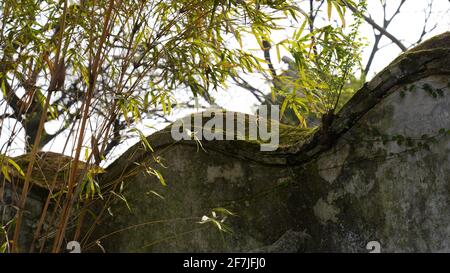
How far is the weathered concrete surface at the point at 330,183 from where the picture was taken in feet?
10.0

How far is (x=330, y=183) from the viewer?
3.35 m

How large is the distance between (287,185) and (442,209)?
795mm

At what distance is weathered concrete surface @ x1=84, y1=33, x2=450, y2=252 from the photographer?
120 inches

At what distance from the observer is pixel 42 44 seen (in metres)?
3.03

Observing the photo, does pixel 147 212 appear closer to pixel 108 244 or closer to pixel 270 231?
pixel 108 244

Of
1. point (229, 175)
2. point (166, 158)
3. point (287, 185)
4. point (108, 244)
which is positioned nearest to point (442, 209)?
point (287, 185)

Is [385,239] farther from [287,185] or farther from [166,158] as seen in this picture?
[166,158]
